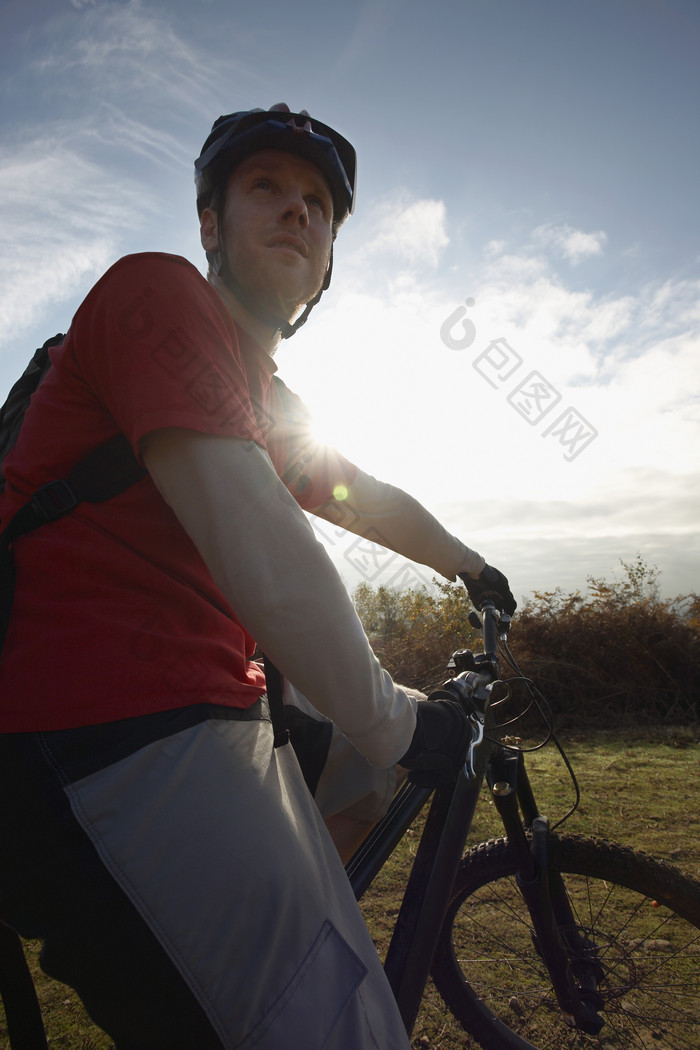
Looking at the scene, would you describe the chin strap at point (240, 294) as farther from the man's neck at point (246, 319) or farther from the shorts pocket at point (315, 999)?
the shorts pocket at point (315, 999)

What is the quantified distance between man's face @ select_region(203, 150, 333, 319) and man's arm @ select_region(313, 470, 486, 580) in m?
0.81

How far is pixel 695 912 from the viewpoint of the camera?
1.87 m

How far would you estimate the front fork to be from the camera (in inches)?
75.7

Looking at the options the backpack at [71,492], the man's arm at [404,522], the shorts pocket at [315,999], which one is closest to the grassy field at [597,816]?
the shorts pocket at [315,999]

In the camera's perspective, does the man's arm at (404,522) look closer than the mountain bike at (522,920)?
No

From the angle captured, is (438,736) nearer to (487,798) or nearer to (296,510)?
(296,510)

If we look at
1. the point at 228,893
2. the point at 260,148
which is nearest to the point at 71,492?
the point at 228,893

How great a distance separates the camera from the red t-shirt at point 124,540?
999 mm

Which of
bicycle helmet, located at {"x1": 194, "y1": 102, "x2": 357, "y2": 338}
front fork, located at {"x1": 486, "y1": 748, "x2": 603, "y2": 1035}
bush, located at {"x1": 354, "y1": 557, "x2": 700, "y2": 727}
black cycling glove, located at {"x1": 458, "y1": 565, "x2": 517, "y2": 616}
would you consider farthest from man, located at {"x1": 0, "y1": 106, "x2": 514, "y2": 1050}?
bush, located at {"x1": 354, "y1": 557, "x2": 700, "y2": 727}

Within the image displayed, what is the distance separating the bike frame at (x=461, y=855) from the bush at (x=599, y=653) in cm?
490

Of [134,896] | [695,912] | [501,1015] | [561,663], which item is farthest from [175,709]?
[561,663]

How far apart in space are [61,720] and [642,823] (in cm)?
387

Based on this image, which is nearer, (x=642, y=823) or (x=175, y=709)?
(x=175, y=709)

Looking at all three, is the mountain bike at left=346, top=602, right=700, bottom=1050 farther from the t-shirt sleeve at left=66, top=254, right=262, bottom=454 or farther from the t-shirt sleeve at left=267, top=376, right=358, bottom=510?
the t-shirt sleeve at left=66, top=254, right=262, bottom=454
